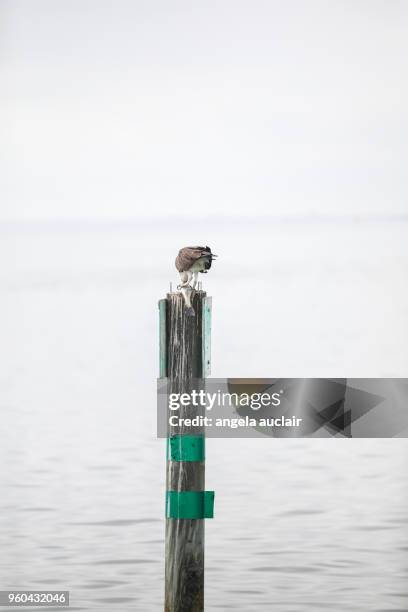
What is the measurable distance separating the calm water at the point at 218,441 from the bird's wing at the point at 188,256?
1.07 meters

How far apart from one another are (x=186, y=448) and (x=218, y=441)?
3.29 meters

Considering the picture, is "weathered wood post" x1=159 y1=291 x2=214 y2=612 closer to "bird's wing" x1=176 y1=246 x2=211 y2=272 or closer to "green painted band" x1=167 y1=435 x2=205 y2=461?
"green painted band" x1=167 y1=435 x2=205 y2=461

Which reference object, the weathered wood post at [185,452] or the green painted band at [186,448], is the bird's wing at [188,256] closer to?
the weathered wood post at [185,452]

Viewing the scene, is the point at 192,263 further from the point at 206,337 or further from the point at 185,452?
the point at 185,452

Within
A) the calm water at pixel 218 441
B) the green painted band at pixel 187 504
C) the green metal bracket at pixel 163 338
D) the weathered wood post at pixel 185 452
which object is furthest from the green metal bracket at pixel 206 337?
the calm water at pixel 218 441

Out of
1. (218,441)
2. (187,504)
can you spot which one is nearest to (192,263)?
(187,504)

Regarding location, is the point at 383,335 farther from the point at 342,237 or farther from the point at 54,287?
the point at 54,287

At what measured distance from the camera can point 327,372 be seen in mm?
9648

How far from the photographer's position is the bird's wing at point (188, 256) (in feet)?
14.2

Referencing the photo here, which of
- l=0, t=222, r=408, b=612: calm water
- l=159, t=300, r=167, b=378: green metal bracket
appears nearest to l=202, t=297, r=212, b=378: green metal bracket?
l=159, t=300, r=167, b=378: green metal bracket

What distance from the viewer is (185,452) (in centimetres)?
415

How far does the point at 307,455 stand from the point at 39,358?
3626 millimetres

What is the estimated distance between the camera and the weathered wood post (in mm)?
4137

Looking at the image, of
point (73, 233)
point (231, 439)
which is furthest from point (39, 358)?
point (231, 439)
